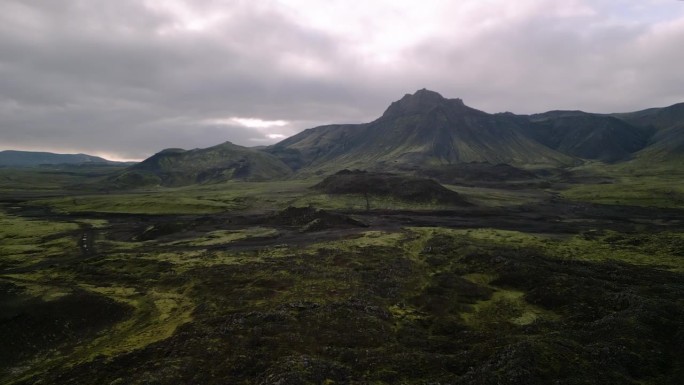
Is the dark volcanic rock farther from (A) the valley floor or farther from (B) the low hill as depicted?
(B) the low hill

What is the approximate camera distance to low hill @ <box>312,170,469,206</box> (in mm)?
154500

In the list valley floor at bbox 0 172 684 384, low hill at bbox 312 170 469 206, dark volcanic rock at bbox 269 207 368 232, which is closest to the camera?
valley floor at bbox 0 172 684 384

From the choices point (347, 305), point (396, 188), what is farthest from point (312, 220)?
point (347, 305)

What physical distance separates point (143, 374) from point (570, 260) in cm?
6311

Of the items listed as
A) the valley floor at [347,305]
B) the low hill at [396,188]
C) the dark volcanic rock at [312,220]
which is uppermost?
the low hill at [396,188]

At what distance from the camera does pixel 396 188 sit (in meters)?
166

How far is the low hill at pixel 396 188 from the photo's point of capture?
154 m

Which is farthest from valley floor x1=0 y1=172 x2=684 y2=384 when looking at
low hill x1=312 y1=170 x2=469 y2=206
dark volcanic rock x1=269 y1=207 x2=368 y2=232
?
low hill x1=312 y1=170 x2=469 y2=206

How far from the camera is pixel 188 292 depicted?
181 feet

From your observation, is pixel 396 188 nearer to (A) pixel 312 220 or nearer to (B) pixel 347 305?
(A) pixel 312 220

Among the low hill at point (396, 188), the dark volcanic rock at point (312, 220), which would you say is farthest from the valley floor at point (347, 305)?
the low hill at point (396, 188)

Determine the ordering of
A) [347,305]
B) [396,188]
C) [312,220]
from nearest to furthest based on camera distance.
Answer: [347,305] < [312,220] < [396,188]

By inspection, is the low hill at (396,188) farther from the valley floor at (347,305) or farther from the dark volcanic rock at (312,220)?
the valley floor at (347,305)

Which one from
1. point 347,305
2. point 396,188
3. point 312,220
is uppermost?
point 396,188
